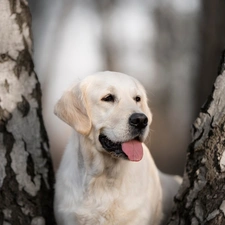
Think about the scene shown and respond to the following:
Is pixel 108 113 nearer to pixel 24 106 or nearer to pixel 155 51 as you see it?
pixel 24 106

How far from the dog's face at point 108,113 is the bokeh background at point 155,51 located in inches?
212

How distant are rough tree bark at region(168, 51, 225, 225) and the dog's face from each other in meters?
0.33

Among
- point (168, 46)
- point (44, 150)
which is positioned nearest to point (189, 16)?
point (168, 46)

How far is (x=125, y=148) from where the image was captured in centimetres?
373

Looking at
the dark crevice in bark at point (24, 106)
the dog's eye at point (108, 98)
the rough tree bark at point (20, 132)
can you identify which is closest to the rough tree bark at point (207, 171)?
the dog's eye at point (108, 98)

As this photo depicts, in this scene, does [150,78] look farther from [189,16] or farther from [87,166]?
[87,166]

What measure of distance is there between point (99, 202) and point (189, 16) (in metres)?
6.47

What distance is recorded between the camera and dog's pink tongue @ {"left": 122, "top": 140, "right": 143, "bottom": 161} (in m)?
3.72

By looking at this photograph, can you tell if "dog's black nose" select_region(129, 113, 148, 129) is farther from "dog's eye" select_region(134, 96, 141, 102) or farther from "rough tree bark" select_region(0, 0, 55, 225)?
"rough tree bark" select_region(0, 0, 55, 225)

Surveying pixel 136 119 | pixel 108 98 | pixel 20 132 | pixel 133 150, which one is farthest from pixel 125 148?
pixel 20 132

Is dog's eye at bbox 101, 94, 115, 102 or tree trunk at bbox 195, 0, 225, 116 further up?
dog's eye at bbox 101, 94, 115, 102

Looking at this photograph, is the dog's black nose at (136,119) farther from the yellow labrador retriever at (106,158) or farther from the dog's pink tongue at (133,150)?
the dog's pink tongue at (133,150)

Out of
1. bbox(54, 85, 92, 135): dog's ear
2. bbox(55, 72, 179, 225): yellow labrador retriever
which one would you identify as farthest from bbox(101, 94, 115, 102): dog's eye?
bbox(54, 85, 92, 135): dog's ear

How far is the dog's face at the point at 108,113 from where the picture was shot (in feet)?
12.1
